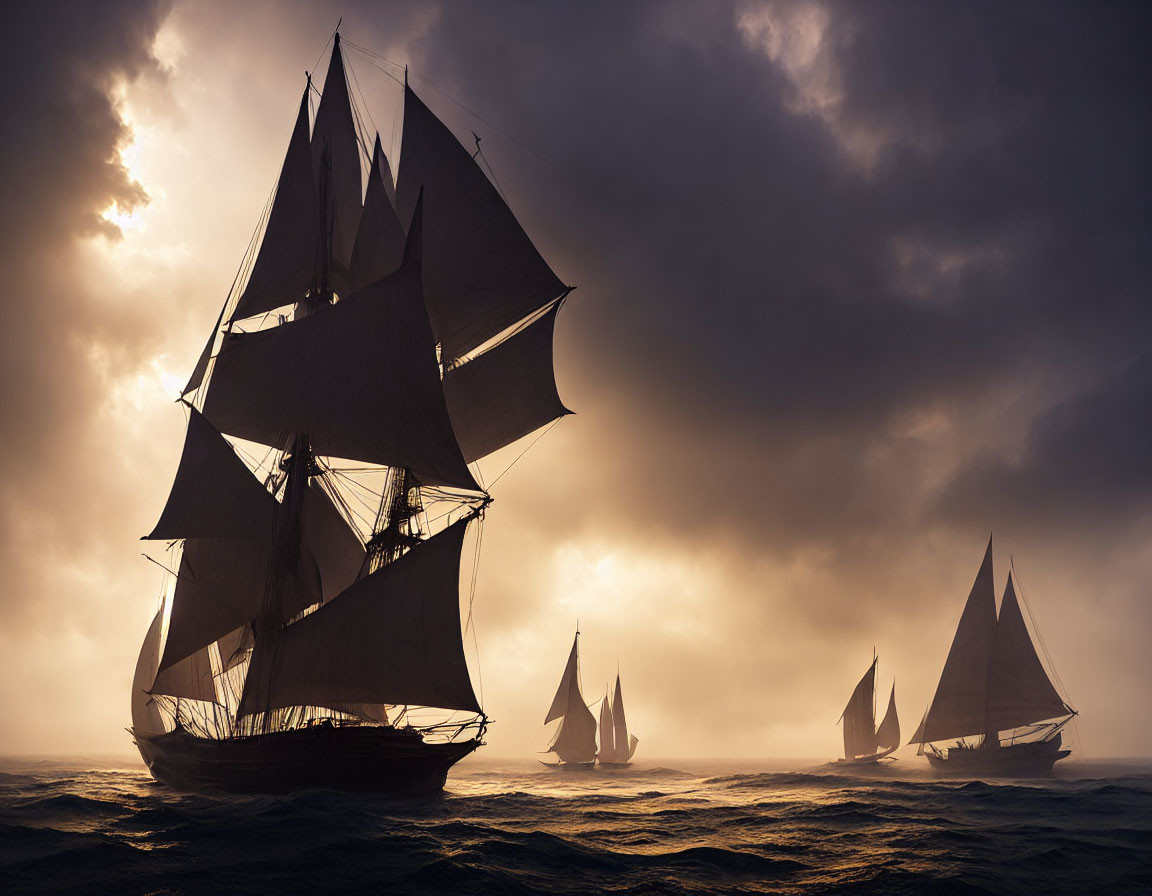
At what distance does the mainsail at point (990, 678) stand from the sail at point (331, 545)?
54.1 meters

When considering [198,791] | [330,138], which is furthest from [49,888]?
[330,138]

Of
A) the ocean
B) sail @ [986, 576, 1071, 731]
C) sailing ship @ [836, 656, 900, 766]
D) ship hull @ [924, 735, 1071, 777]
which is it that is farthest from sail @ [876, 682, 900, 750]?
the ocean

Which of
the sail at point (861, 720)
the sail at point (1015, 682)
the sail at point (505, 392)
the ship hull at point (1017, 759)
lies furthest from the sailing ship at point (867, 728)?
the sail at point (505, 392)

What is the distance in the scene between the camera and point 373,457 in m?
41.5

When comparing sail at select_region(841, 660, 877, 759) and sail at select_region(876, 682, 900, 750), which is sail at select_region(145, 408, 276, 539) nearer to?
sail at select_region(841, 660, 877, 759)

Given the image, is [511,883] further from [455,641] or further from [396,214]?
[396,214]

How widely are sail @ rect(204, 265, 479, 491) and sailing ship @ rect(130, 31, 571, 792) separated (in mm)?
107

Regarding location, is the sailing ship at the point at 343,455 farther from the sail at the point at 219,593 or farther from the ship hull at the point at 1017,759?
the ship hull at the point at 1017,759

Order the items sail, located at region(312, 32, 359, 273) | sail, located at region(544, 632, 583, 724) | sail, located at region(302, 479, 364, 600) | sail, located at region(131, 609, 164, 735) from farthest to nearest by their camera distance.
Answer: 1. sail, located at region(544, 632, 583, 724)
2. sail, located at region(312, 32, 359, 273)
3. sail, located at region(131, 609, 164, 735)
4. sail, located at region(302, 479, 364, 600)

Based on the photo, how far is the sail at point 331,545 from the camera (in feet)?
170

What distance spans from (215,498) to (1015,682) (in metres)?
66.5

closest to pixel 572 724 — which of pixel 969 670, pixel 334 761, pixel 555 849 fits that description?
pixel 969 670

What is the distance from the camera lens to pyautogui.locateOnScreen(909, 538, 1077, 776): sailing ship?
6962 centimetres

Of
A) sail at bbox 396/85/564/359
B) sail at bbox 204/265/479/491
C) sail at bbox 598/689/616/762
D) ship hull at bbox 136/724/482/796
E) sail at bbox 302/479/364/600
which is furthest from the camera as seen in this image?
sail at bbox 598/689/616/762
